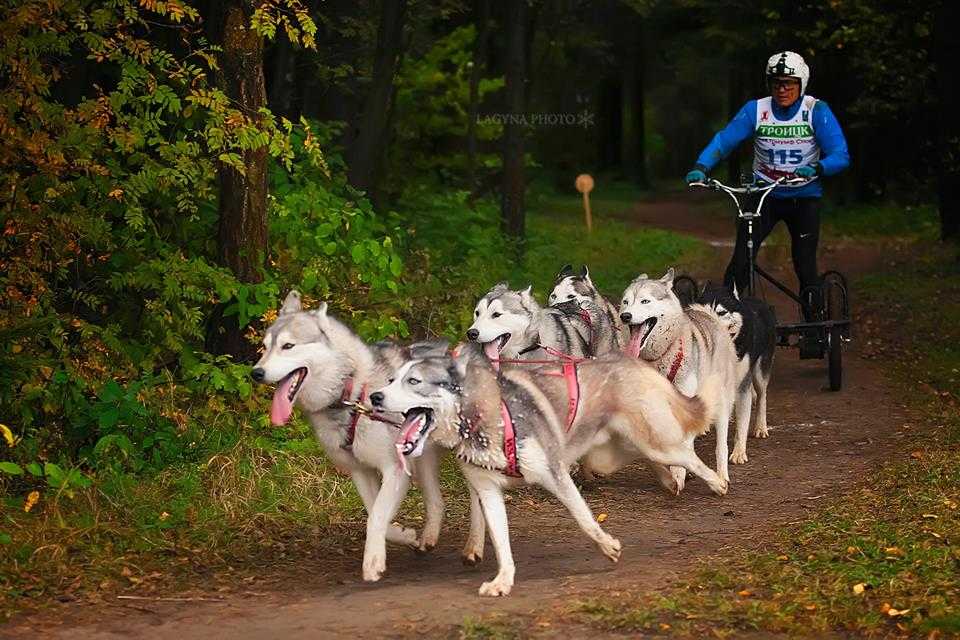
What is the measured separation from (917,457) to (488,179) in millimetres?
19713

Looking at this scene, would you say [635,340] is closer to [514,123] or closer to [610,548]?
[610,548]

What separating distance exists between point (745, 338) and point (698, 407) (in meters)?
2.18

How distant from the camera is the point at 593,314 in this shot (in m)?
10.1

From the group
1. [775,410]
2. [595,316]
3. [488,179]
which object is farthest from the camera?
[488,179]

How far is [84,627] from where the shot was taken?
249 inches

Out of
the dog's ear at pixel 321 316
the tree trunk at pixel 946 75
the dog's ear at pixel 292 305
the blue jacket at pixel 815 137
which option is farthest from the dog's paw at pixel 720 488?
the tree trunk at pixel 946 75

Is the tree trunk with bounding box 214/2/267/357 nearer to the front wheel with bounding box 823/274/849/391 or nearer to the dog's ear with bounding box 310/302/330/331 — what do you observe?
the dog's ear with bounding box 310/302/330/331

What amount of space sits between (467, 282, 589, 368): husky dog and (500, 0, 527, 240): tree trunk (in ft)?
37.9

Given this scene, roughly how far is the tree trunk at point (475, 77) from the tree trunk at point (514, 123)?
8.05 feet

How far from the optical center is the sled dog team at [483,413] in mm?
6695

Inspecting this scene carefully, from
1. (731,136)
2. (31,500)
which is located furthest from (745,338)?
(31,500)

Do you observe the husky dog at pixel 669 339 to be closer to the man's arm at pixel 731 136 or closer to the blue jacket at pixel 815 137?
the blue jacket at pixel 815 137

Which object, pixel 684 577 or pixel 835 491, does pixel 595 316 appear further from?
pixel 684 577

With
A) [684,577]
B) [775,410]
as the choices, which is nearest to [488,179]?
[775,410]
